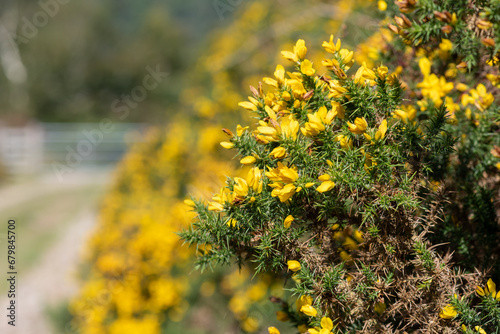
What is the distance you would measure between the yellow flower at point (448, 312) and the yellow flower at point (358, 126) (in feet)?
1.71

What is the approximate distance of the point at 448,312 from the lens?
1112 mm

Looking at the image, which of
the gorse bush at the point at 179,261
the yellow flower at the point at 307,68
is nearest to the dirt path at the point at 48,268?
the gorse bush at the point at 179,261

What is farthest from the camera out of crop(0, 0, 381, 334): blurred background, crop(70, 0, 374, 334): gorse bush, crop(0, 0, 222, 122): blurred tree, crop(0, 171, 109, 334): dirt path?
crop(0, 0, 222, 122): blurred tree

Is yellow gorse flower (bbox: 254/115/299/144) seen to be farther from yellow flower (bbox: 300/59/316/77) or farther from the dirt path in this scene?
the dirt path

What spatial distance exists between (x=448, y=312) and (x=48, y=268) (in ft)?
23.0

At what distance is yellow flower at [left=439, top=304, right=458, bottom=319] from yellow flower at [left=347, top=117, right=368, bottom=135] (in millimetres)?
522

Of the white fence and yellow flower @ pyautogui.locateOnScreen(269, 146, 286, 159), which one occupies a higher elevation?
yellow flower @ pyautogui.locateOnScreen(269, 146, 286, 159)

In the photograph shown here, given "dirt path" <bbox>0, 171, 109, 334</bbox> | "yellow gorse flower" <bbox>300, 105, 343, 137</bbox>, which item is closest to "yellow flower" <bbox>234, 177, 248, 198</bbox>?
"yellow gorse flower" <bbox>300, 105, 343, 137</bbox>

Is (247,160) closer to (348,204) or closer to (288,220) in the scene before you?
(288,220)

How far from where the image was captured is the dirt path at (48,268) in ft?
17.4

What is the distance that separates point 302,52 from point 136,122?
2567 centimetres

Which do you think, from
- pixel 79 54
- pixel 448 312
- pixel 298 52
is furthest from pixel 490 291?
pixel 79 54

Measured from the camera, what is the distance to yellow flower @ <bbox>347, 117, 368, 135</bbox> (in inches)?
44.0

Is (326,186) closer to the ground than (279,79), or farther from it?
closer to the ground
